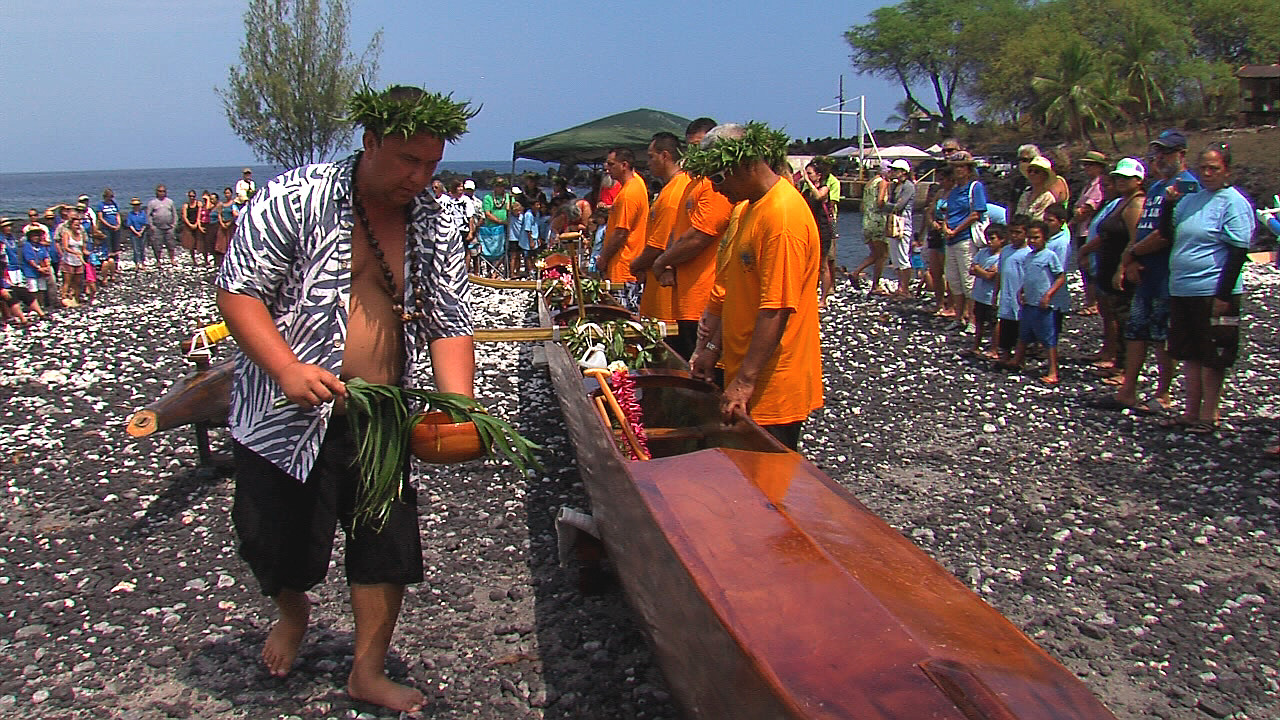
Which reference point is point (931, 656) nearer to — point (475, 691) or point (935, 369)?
point (475, 691)

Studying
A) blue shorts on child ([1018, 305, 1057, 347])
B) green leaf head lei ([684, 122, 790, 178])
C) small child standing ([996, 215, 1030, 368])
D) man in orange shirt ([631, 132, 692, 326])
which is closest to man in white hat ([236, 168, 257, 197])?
man in orange shirt ([631, 132, 692, 326])

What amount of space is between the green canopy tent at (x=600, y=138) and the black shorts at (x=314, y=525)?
15999 mm

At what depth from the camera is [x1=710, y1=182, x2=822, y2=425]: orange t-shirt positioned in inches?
157

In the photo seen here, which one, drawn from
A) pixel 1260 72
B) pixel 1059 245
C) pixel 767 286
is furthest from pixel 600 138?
pixel 1260 72

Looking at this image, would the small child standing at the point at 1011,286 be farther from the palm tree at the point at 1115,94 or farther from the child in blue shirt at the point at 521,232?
Answer: the palm tree at the point at 1115,94

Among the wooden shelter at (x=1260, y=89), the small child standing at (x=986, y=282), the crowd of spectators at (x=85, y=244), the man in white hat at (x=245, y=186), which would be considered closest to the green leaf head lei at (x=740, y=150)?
the small child standing at (x=986, y=282)

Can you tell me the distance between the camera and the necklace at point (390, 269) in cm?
309

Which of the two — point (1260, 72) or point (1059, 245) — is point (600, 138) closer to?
point (1059, 245)

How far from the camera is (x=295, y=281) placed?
304cm

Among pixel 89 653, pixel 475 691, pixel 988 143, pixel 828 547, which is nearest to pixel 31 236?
pixel 89 653

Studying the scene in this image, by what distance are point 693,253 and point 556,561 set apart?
2.31m

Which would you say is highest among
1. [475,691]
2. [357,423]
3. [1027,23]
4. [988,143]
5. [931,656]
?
[1027,23]

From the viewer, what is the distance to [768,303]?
4004mm

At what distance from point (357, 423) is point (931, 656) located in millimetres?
1849
